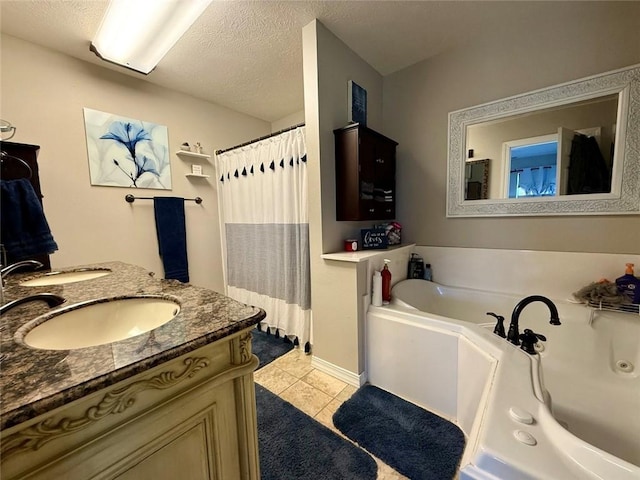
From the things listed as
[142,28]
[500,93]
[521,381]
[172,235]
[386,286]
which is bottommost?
[521,381]

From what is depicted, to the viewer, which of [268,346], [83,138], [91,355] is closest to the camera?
[91,355]

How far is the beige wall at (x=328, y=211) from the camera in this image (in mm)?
1644

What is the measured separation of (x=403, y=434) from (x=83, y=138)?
290 cm

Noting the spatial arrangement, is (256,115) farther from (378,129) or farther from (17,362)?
(17,362)

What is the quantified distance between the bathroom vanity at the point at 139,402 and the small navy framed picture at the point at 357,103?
1.69 metres

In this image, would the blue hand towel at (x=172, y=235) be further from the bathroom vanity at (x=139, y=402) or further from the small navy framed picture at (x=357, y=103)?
the small navy framed picture at (x=357, y=103)

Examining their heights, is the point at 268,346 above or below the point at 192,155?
below

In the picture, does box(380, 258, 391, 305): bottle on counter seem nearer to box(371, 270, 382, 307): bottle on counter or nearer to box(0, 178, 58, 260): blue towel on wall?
box(371, 270, 382, 307): bottle on counter

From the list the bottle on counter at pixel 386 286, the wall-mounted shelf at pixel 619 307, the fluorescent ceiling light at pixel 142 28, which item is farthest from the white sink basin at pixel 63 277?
the wall-mounted shelf at pixel 619 307

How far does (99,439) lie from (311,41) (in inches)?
81.9

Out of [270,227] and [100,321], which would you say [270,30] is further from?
[100,321]

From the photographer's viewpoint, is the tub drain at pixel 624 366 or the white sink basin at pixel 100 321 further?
the tub drain at pixel 624 366

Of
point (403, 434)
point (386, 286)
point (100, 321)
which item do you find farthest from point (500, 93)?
point (100, 321)

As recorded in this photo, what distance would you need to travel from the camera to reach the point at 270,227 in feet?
7.47
